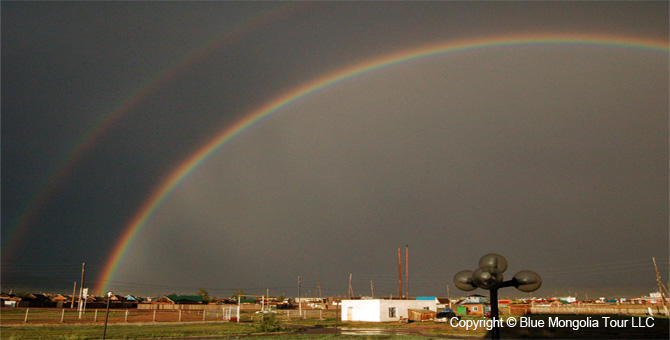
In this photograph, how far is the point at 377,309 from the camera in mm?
49031

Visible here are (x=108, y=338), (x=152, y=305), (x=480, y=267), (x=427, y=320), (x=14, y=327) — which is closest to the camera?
(x=480, y=267)

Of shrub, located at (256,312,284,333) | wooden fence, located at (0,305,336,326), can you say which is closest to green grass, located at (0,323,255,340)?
shrub, located at (256,312,284,333)

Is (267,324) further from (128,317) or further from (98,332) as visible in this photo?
(128,317)

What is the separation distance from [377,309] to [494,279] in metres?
45.1

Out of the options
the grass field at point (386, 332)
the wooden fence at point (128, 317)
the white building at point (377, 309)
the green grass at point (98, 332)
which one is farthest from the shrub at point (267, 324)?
the white building at point (377, 309)

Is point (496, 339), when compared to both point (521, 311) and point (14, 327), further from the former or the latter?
point (521, 311)

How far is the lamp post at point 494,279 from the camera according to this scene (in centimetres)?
609

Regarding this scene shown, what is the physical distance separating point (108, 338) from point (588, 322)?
3467 centimetres

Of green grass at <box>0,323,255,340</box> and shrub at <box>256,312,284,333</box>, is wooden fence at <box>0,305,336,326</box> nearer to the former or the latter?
shrub at <box>256,312,284,333</box>

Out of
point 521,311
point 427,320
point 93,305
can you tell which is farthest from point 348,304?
point 93,305

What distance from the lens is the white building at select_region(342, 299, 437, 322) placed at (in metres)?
49.1

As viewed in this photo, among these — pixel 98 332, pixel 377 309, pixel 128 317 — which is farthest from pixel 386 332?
pixel 128 317

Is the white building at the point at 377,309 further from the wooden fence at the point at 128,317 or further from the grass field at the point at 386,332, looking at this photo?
the grass field at the point at 386,332

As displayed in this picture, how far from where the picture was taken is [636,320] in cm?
3656
